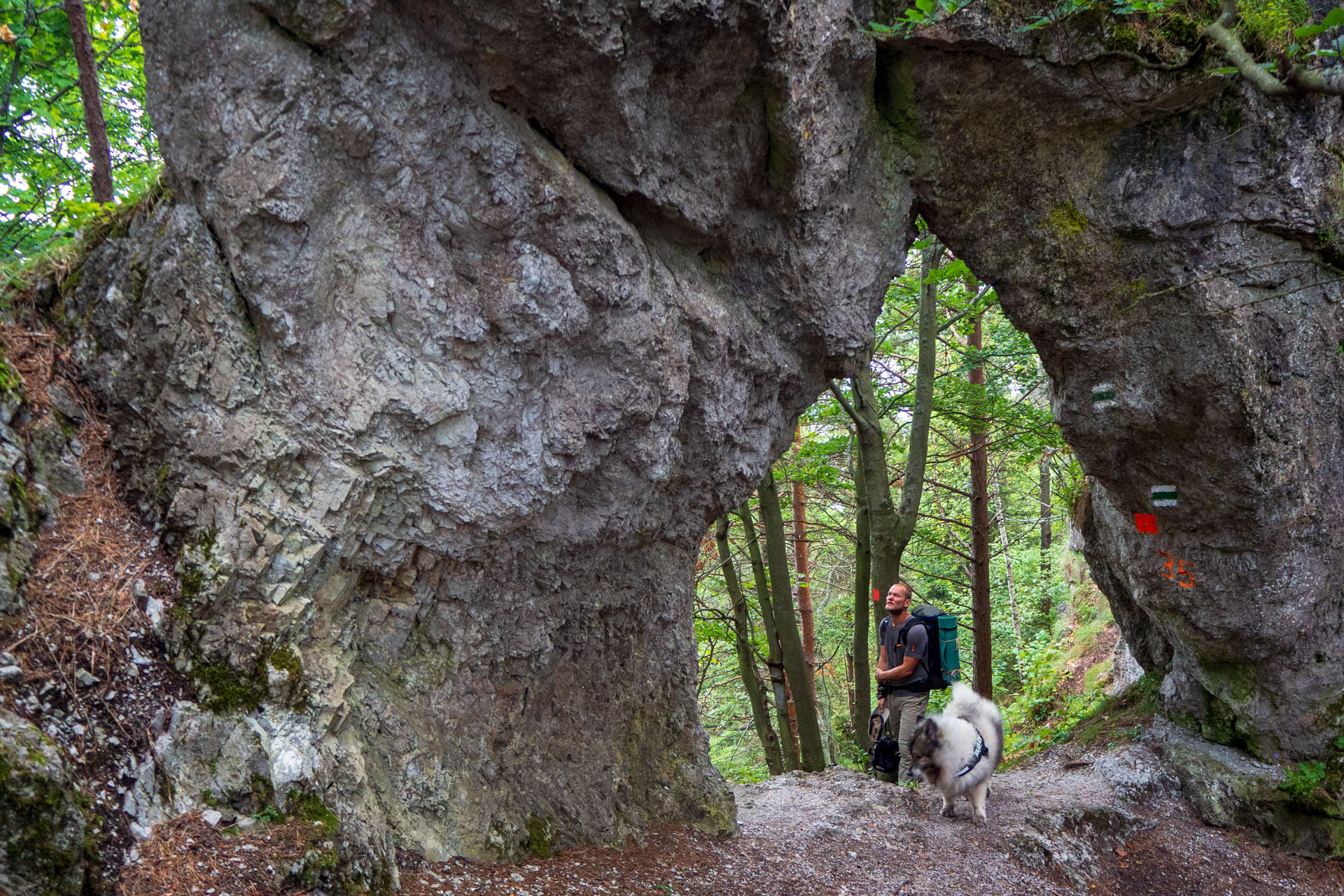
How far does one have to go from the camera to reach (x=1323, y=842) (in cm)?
656

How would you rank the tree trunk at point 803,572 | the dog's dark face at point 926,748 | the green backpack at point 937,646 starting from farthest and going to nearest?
the tree trunk at point 803,572 → the green backpack at point 937,646 → the dog's dark face at point 926,748

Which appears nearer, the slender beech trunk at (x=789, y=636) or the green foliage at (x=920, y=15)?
the green foliage at (x=920, y=15)

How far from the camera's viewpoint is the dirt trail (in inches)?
201

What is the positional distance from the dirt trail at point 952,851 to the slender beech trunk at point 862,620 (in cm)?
211

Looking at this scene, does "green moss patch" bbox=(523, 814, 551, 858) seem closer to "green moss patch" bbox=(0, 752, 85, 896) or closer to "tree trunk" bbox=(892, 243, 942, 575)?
"green moss patch" bbox=(0, 752, 85, 896)

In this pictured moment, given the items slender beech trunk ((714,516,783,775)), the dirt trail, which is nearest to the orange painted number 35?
the dirt trail

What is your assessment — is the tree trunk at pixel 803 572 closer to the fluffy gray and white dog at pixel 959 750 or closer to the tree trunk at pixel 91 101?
the fluffy gray and white dog at pixel 959 750

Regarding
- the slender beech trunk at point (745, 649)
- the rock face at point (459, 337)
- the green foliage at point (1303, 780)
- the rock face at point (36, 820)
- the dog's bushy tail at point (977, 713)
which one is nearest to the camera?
the rock face at point (36, 820)

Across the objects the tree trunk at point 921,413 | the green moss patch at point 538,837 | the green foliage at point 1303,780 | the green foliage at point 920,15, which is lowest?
the green foliage at point 1303,780

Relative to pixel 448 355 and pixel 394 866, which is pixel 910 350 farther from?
pixel 394 866

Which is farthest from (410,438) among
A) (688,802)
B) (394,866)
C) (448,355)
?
(688,802)

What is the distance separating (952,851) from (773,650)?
4.01 meters

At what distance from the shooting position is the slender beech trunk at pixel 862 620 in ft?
31.2

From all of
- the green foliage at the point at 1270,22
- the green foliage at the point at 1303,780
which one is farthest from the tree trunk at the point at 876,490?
the green foliage at the point at 1270,22
